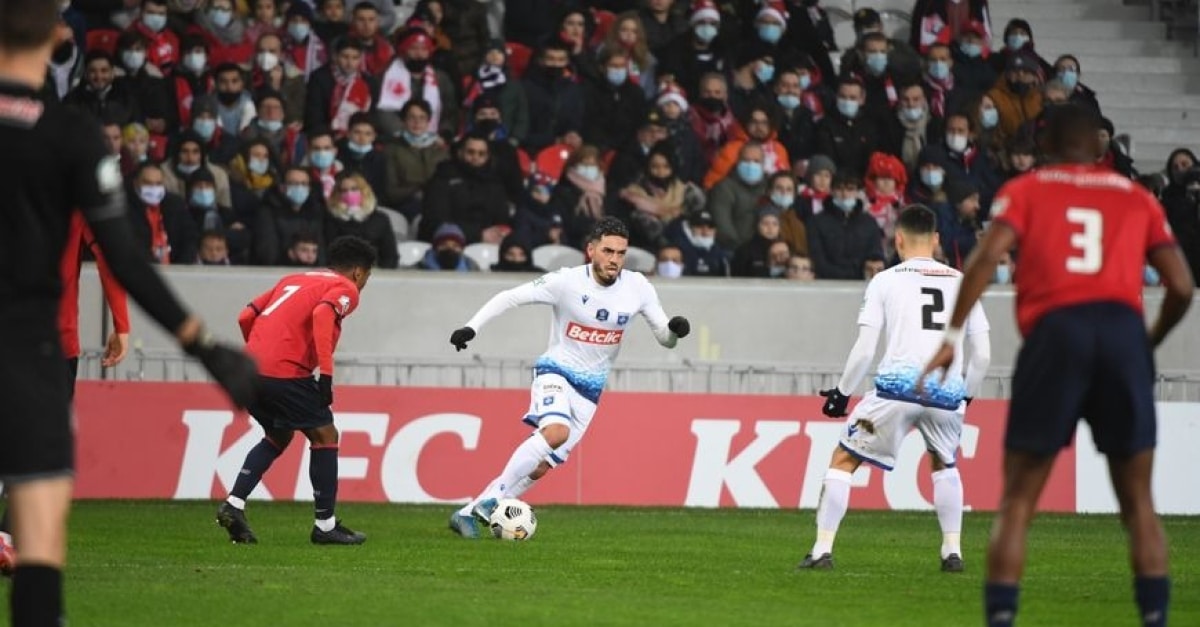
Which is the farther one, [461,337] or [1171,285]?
[461,337]

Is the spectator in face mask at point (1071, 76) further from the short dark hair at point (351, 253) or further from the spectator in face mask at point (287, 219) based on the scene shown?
the short dark hair at point (351, 253)

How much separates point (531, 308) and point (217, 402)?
3.49 metres

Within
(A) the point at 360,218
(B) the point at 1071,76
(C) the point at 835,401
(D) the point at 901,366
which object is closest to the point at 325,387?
(C) the point at 835,401

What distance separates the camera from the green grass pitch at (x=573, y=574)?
32.7 feet

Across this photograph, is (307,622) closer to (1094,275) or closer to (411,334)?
(1094,275)

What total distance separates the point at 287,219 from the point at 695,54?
5.40 metres

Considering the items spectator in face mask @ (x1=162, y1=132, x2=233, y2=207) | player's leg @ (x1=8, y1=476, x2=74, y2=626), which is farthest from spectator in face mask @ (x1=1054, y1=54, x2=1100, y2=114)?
player's leg @ (x1=8, y1=476, x2=74, y2=626)

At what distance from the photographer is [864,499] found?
19406 millimetres

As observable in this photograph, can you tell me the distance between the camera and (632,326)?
2055cm

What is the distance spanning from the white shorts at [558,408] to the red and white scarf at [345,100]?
784 cm

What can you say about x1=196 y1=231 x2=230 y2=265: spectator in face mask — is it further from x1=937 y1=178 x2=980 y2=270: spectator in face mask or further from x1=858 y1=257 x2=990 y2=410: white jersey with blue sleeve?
x1=858 y1=257 x2=990 y2=410: white jersey with blue sleeve

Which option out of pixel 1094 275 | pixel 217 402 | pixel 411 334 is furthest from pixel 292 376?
pixel 1094 275

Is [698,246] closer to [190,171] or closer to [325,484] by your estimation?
[190,171]

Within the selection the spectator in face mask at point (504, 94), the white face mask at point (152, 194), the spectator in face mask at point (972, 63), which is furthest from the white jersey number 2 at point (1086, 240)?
the spectator in face mask at point (972, 63)
